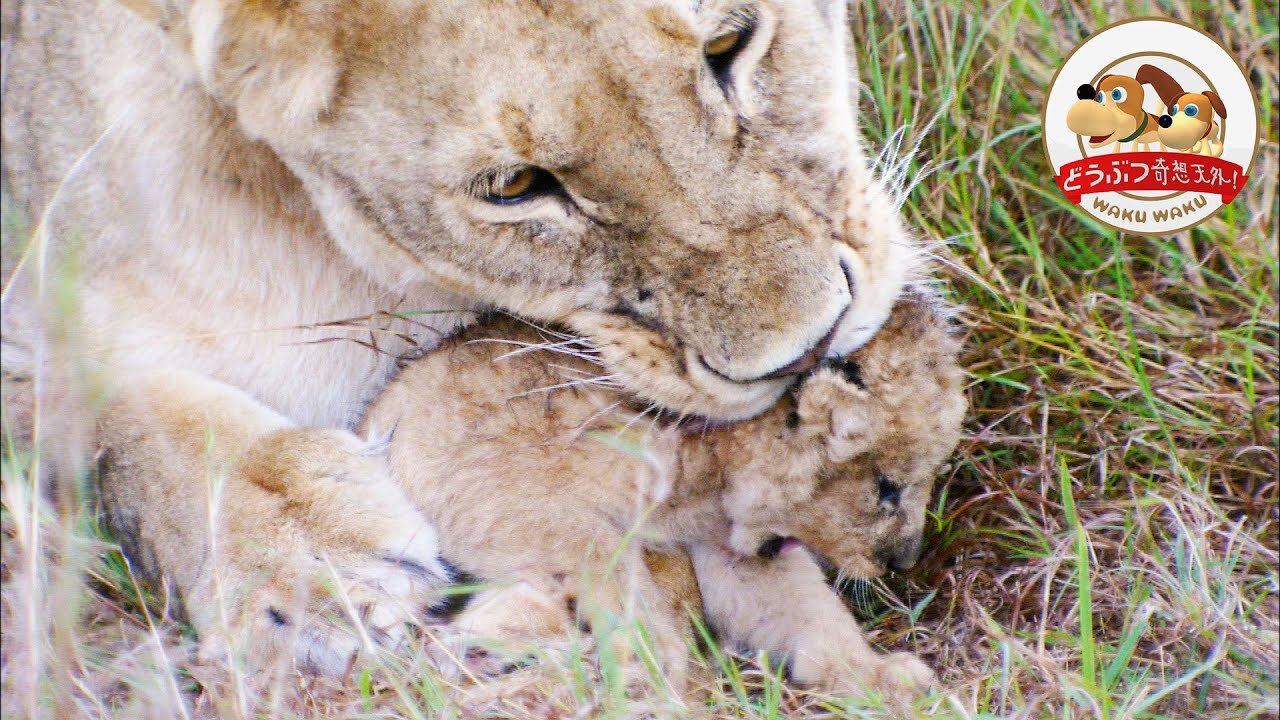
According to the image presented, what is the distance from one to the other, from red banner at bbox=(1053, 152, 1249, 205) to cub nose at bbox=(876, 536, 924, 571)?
0.82m

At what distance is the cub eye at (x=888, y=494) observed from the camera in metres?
2.33

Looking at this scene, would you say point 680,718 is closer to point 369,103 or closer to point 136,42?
point 369,103

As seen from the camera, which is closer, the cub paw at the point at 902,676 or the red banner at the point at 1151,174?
the cub paw at the point at 902,676

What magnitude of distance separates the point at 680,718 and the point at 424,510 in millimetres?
641

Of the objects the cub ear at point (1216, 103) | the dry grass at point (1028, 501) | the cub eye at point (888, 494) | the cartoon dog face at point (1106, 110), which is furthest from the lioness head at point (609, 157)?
the cub ear at point (1216, 103)

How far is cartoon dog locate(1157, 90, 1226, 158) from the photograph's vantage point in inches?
107

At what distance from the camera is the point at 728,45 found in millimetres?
2252

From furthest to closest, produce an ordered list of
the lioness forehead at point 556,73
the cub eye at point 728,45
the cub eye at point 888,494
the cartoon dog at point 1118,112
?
1. the cartoon dog at point 1118,112
2. the cub eye at point 888,494
3. the cub eye at point 728,45
4. the lioness forehead at point 556,73

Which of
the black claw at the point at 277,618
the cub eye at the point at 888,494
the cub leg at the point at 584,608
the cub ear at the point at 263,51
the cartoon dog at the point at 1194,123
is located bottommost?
the black claw at the point at 277,618

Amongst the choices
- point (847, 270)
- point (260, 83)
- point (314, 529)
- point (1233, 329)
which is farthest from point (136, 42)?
point (1233, 329)

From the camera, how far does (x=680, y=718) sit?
2.08 meters

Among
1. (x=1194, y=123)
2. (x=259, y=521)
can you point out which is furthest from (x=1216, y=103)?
(x=259, y=521)

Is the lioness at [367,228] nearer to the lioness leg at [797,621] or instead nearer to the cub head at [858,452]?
the cub head at [858,452]

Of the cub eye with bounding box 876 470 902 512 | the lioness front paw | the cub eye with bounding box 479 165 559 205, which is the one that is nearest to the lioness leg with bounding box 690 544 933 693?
the cub eye with bounding box 876 470 902 512
